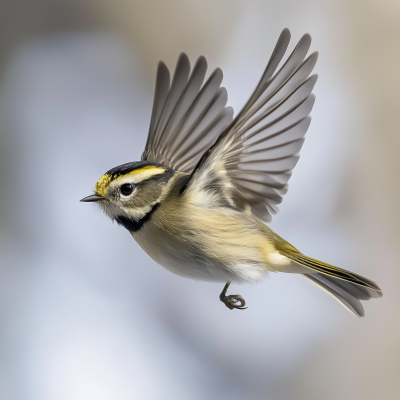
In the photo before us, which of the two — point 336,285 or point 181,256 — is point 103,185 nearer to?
point 181,256

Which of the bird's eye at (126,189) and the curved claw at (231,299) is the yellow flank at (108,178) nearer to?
the bird's eye at (126,189)

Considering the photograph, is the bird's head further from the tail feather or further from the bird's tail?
the tail feather

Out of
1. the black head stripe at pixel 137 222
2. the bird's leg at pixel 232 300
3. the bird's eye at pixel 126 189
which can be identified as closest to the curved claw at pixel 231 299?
the bird's leg at pixel 232 300

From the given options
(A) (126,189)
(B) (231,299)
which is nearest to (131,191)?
(A) (126,189)

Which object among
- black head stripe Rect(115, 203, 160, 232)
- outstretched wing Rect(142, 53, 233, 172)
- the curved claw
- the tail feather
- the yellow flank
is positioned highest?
outstretched wing Rect(142, 53, 233, 172)

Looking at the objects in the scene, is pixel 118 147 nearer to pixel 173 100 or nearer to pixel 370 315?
pixel 173 100

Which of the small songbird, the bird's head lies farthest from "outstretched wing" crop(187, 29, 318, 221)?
the bird's head

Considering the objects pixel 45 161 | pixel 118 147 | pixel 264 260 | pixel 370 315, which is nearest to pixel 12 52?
pixel 45 161
